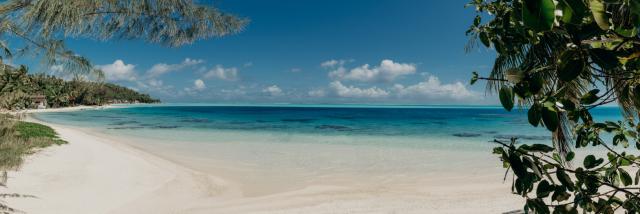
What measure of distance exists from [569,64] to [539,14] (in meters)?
0.21

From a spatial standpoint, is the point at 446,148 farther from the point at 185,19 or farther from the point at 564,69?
the point at 564,69

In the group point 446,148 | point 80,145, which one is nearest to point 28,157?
point 80,145

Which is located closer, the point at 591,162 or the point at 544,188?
the point at 544,188

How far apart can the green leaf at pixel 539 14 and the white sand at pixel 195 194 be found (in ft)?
15.4

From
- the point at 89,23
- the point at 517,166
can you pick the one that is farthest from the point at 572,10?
the point at 89,23

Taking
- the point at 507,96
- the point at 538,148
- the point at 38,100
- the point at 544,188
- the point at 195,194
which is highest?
the point at 38,100

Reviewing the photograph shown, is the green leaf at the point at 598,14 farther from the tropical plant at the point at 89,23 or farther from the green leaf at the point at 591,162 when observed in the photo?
the tropical plant at the point at 89,23

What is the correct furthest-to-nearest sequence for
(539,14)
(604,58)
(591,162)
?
(591,162) → (604,58) → (539,14)

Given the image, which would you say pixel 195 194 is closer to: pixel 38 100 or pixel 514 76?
pixel 514 76

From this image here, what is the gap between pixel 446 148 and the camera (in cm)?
1277

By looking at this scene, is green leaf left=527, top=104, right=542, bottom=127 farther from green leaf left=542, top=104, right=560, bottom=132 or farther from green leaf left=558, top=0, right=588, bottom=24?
green leaf left=558, top=0, right=588, bottom=24

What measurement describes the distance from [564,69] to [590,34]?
6cm

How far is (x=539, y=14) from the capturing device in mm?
362

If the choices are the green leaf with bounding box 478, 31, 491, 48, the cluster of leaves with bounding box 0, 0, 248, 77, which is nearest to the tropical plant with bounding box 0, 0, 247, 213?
the cluster of leaves with bounding box 0, 0, 248, 77
